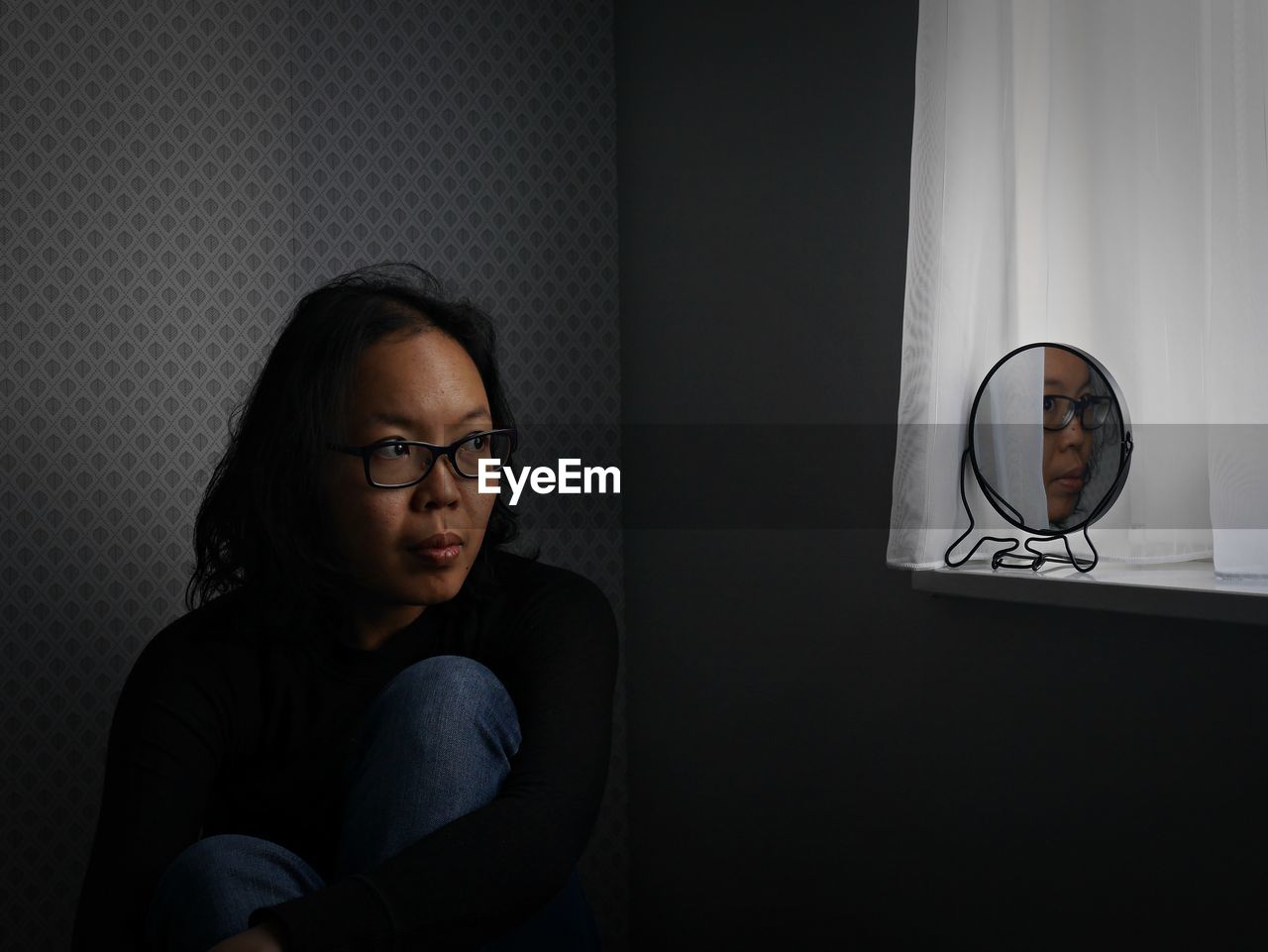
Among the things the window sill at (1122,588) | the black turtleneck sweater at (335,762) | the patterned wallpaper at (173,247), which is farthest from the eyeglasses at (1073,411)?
the patterned wallpaper at (173,247)

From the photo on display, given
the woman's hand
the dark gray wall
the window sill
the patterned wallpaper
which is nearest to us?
the woman's hand

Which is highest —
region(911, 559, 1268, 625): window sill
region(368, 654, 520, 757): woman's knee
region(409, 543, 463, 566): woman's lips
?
region(409, 543, 463, 566): woman's lips

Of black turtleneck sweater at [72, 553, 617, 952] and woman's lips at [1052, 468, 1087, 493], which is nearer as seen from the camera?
black turtleneck sweater at [72, 553, 617, 952]

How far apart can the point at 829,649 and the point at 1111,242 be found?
75cm

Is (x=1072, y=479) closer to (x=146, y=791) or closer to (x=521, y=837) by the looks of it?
(x=521, y=837)

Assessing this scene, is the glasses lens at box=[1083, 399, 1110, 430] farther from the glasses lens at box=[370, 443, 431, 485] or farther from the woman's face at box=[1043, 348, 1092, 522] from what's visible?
the glasses lens at box=[370, 443, 431, 485]

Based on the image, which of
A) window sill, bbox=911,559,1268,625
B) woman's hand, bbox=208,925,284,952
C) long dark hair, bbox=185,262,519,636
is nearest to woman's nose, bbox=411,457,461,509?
long dark hair, bbox=185,262,519,636

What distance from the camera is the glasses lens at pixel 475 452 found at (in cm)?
122

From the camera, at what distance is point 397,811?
0.99 metres

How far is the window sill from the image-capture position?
0.97 meters

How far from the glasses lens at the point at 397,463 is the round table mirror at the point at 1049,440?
67 centimetres

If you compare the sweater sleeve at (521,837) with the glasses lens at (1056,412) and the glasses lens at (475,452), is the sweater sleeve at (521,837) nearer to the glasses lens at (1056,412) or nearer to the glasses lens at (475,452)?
the glasses lens at (475,452)

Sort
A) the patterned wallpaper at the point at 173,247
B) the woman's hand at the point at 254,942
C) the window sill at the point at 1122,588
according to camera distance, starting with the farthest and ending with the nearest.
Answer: the patterned wallpaper at the point at 173,247, the window sill at the point at 1122,588, the woman's hand at the point at 254,942

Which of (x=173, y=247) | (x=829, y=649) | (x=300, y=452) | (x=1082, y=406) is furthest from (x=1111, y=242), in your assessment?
(x=173, y=247)
